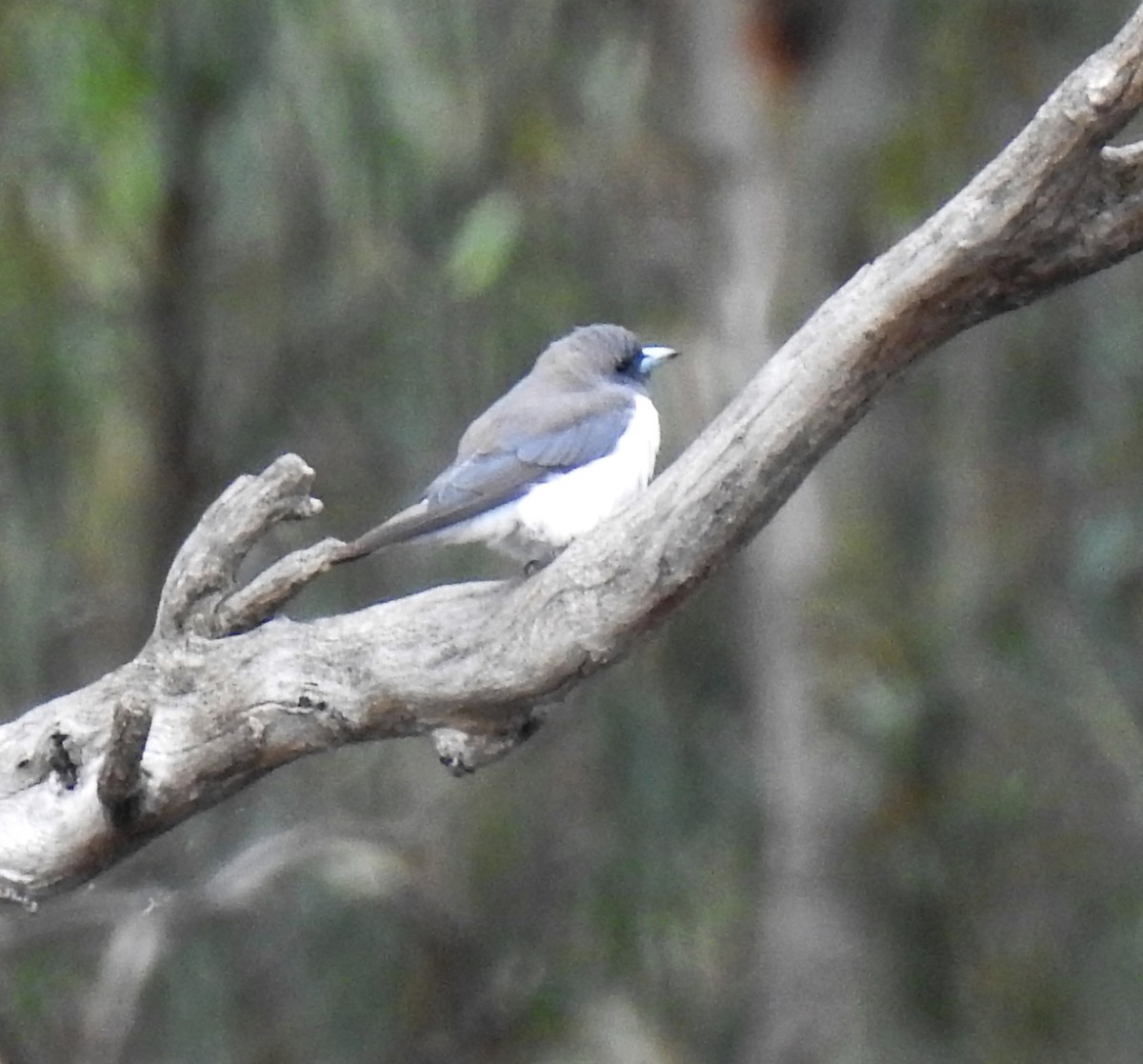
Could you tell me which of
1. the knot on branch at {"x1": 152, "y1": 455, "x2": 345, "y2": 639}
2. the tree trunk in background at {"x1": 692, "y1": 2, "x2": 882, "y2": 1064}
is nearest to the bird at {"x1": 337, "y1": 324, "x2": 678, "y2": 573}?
the knot on branch at {"x1": 152, "y1": 455, "x2": 345, "y2": 639}

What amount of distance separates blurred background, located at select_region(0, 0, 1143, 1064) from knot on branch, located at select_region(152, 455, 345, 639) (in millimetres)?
2112

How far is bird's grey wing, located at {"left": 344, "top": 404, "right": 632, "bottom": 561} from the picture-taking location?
382 centimetres

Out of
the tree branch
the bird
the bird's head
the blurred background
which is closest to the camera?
the tree branch

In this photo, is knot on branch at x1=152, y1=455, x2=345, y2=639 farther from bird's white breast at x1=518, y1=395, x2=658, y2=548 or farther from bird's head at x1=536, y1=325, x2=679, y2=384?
bird's head at x1=536, y1=325, x2=679, y2=384

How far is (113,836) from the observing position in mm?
3656

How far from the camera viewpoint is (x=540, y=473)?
13.2 feet

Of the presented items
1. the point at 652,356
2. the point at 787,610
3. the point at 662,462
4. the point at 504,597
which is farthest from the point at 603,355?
the point at 787,610

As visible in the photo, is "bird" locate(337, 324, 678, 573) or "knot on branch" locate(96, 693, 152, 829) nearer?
"knot on branch" locate(96, 693, 152, 829)

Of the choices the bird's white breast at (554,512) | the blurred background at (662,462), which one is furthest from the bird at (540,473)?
the blurred background at (662,462)

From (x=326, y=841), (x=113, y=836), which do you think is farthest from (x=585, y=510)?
(x=326, y=841)

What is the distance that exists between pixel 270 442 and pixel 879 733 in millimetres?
1851

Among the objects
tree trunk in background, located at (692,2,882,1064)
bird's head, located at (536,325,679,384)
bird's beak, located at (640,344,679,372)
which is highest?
bird's head, located at (536,325,679,384)

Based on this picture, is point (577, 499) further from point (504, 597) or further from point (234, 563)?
point (234, 563)

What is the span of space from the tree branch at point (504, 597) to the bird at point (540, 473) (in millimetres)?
206
